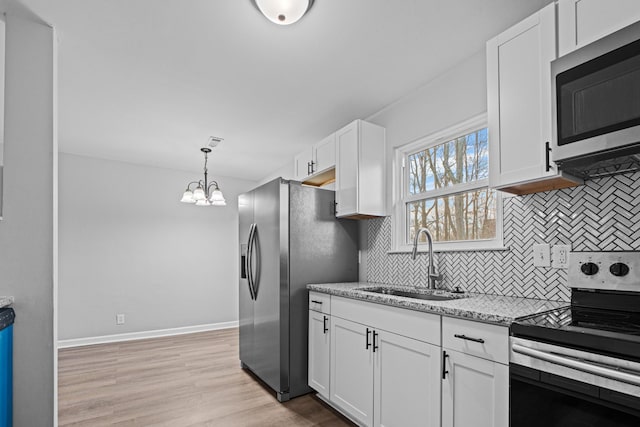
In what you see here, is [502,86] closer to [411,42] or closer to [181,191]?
[411,42]

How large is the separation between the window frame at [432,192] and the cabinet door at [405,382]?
83 centimetres

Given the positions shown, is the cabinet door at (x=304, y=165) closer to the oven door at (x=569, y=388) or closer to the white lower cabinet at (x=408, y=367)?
the white lower cabinet at (x=408, y=367)

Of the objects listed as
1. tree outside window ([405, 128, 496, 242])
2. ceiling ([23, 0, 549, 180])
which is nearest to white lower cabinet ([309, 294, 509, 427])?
tree outside window ([405, 128, 496, 242])

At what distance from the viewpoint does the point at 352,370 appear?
7.66 ft

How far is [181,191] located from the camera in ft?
17.8

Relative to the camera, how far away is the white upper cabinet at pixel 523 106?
5.38 feet

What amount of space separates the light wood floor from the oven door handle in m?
1.59

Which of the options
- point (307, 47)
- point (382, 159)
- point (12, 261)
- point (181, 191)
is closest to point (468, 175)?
point (382, 159)

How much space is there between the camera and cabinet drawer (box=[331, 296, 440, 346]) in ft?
5.79

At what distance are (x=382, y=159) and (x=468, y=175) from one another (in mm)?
800

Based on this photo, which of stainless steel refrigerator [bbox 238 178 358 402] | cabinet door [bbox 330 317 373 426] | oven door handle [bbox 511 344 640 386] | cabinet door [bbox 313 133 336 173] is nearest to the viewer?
oven door handle [bbox 511 344 640 386]

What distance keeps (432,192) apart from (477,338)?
4.76 feet

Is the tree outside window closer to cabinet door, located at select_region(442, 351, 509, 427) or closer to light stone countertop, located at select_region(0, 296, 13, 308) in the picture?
cabinet door, located at select_region(442, 351, 509, 427)

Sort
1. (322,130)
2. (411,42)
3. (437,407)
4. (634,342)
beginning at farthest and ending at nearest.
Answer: (322,130) → (411,42) → (437,407) → (634,342)
